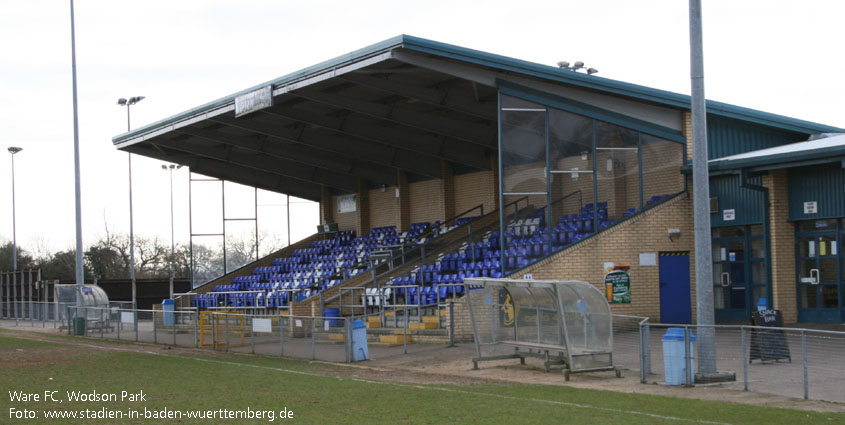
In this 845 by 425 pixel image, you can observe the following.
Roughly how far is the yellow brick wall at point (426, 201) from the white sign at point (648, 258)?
43.8ft

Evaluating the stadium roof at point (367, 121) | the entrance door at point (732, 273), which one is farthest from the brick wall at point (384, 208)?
the entrance door at point (732, 273)

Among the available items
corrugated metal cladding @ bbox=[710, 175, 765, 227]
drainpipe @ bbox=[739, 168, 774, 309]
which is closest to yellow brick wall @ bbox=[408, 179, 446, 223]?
corrugated metal cladding @ bbox=[710, 175, 765, 227]

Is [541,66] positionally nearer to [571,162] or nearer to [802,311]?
[571,162]

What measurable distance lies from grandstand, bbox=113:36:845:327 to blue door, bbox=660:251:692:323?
4cm

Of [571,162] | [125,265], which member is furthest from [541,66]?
[125,265]

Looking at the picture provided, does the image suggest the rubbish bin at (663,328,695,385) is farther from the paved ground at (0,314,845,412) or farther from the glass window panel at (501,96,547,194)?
the glass window panel at (501,96,547,194)

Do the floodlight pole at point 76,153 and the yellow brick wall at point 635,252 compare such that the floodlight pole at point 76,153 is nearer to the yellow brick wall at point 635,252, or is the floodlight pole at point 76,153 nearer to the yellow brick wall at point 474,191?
the yellow brick wall at point 474,191

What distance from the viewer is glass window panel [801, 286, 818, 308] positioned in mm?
22672

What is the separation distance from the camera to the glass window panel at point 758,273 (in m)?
23.6

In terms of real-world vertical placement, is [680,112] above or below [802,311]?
above

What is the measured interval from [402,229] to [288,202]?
791 centimetres

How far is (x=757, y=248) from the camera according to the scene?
23.7 m

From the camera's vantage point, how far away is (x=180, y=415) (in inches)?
470

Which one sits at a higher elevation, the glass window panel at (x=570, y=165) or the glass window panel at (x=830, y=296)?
the glass window panel at (x=570, y=165)
